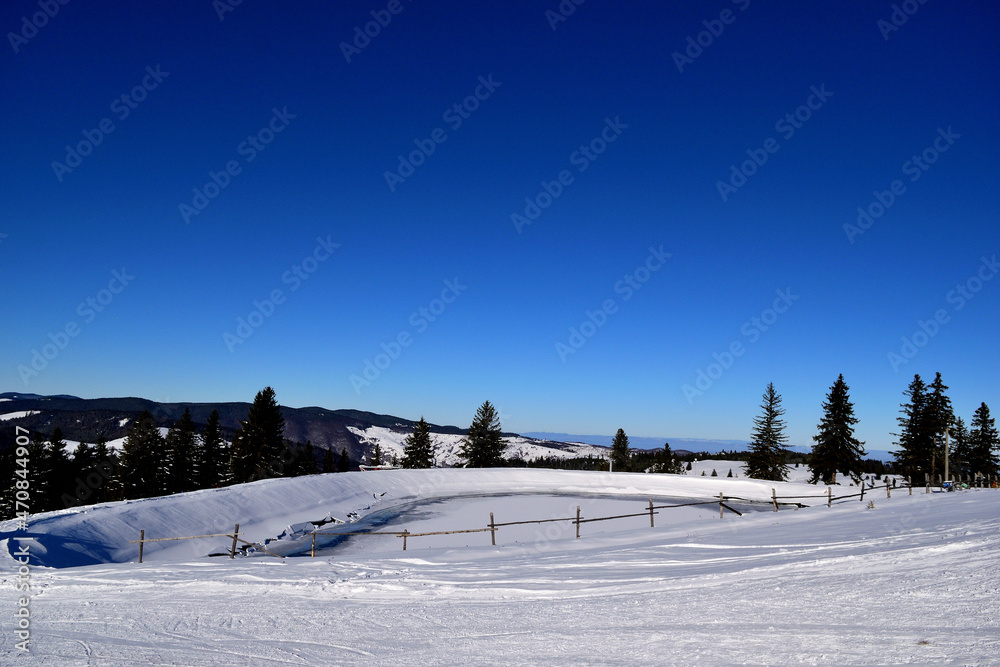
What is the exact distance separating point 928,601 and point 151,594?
1483 cm

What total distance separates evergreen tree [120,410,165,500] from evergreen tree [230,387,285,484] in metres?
6.50

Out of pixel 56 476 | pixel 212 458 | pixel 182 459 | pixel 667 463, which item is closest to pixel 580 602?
pixel 182 459

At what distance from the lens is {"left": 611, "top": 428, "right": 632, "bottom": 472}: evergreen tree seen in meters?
72.8

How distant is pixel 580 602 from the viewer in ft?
32.6

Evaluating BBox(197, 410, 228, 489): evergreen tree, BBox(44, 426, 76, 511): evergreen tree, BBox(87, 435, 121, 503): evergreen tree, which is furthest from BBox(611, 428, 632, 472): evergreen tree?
BBox(44, 426, 76, 511): evergreen tree

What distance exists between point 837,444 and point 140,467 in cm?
5972

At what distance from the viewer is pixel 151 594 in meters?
12.3

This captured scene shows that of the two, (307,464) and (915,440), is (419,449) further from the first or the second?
(915,440)

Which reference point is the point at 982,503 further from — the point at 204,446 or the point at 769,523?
the point at 204,446

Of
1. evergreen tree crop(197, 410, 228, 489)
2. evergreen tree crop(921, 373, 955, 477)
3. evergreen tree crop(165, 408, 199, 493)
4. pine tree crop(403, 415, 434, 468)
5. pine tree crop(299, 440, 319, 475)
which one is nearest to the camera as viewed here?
evergreen tree crop(921, 373, 955, 477)

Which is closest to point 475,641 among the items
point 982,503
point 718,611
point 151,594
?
point 718,611

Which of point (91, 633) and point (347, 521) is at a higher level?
point (91, 633)

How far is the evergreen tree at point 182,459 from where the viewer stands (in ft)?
169

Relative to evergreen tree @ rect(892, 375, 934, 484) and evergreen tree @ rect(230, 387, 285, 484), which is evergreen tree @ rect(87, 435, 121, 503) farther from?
evergreen tree @ rect(892, 375, 934, 484)
